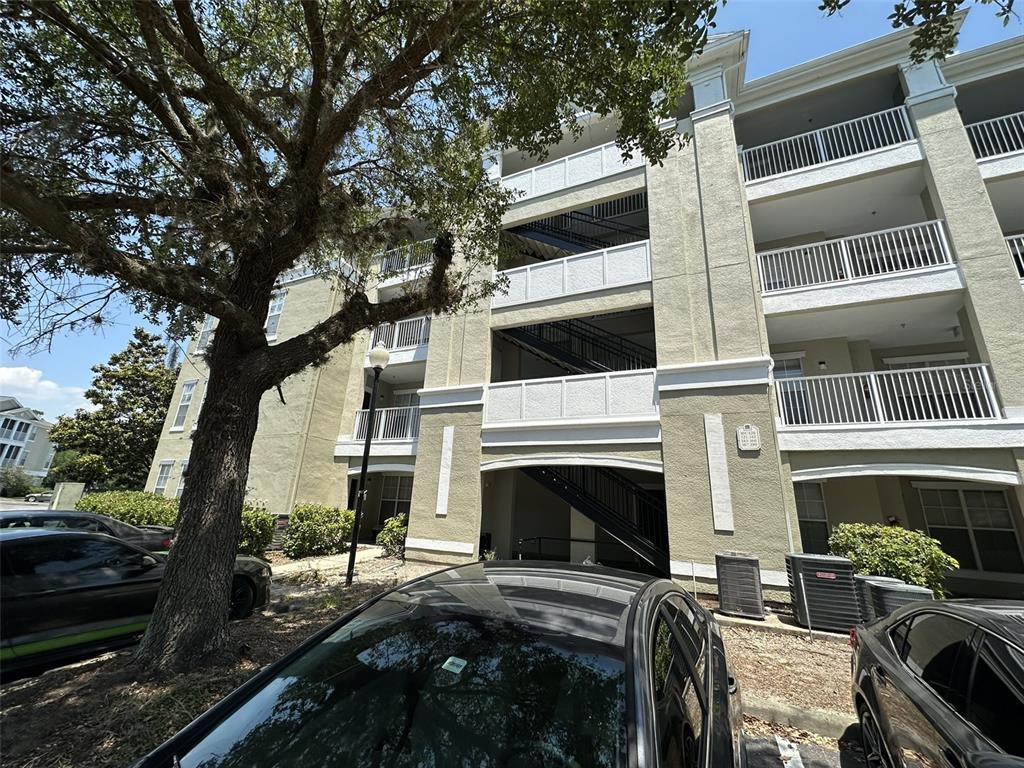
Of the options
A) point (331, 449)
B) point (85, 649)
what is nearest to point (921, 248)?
point (85, 649)

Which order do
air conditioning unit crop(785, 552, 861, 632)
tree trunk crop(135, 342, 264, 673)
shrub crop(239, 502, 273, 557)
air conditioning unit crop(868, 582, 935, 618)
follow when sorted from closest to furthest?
tree trunk crop(135, 342, 264, 673)
air conditioning unit crop(868, 582, 935, 618)
air conditioning unit crop(785, 552, 861, 632)
shrub crop(239, 502, 273, 557)

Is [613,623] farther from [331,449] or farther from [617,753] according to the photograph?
[331,449]

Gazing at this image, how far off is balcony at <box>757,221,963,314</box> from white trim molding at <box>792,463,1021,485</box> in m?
3.62

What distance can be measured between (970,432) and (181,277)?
12.8 metres

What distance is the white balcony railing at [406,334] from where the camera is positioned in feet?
51.0

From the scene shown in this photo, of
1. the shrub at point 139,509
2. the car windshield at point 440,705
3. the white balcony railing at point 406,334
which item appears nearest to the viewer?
the car windshield at point 440,705

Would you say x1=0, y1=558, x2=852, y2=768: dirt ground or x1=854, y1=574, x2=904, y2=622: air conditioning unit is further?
x1=854, y1=574, x2=904, y2=622: air conditioning unit

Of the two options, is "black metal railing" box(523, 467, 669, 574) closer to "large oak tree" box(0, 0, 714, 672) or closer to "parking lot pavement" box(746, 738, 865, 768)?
"parking lot pavement" box(746, 738, 865, 768)

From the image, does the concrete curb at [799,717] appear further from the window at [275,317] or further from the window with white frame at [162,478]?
the window with white frame at [162,478]

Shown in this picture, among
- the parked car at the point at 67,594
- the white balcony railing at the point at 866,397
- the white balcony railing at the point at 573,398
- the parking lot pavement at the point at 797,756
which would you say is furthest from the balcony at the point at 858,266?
the parked car at the point at 67,594

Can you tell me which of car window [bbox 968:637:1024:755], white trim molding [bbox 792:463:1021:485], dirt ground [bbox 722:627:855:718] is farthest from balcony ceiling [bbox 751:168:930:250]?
car window [bbox 968:637:1024:755]

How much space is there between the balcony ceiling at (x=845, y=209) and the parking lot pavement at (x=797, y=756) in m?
11.4

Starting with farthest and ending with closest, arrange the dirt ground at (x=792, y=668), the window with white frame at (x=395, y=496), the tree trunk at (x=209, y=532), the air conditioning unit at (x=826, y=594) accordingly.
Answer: the window with white frame at (x=395, y=496), the air conditioning unit at (x=826, y=594), the dirt ground at (x=792, y=668), the tree trunk at (x=209, y=532)

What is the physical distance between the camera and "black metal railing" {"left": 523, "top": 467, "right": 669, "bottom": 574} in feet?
33.0
